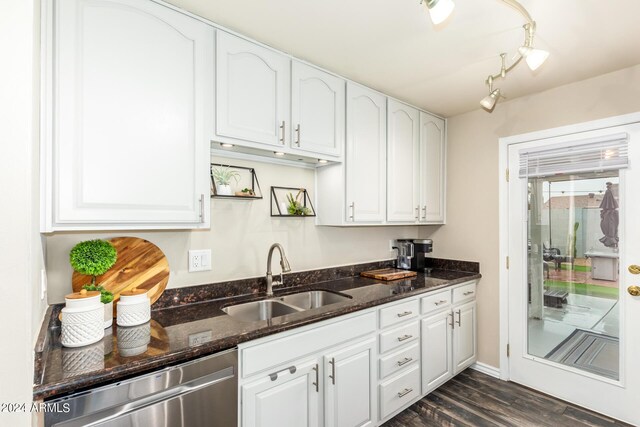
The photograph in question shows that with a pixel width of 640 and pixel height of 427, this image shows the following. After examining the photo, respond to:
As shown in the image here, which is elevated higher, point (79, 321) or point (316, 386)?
point (79, 321)

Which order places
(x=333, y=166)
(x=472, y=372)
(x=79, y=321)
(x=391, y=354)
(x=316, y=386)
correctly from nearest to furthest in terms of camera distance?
1. (x=79, y=321)
2. (x=316, y=386)
3. (x=391, y=354)
4. (x=333, y=166)
5. (x=472, y=372)

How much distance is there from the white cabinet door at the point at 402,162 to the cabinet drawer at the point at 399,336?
2.65 ft

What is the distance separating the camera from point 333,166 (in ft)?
7.46

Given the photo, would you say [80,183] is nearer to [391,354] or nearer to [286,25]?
[286,25]

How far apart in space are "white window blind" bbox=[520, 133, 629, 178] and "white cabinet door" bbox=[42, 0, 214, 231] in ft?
7.91

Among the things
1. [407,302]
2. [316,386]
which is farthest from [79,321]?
[407,302]

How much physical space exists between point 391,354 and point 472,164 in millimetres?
1840

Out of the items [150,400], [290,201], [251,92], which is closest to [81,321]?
[150,400]

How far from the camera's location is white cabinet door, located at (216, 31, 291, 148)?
5.26 ft

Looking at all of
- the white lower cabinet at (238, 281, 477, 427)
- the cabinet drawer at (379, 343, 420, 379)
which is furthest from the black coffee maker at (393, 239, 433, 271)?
the cabinet drawer at (379, 343, 420, 379)

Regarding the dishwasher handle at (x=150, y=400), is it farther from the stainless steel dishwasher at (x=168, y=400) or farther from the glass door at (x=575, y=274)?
the glass door at (x=575, y=274)

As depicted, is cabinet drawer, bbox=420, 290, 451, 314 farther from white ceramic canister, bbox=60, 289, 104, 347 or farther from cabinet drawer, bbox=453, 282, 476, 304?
white ceramic canister, bbox=60, 289, 104, 347

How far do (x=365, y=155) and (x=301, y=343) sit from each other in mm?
1384

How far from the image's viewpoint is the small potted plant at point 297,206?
2.27 meters
